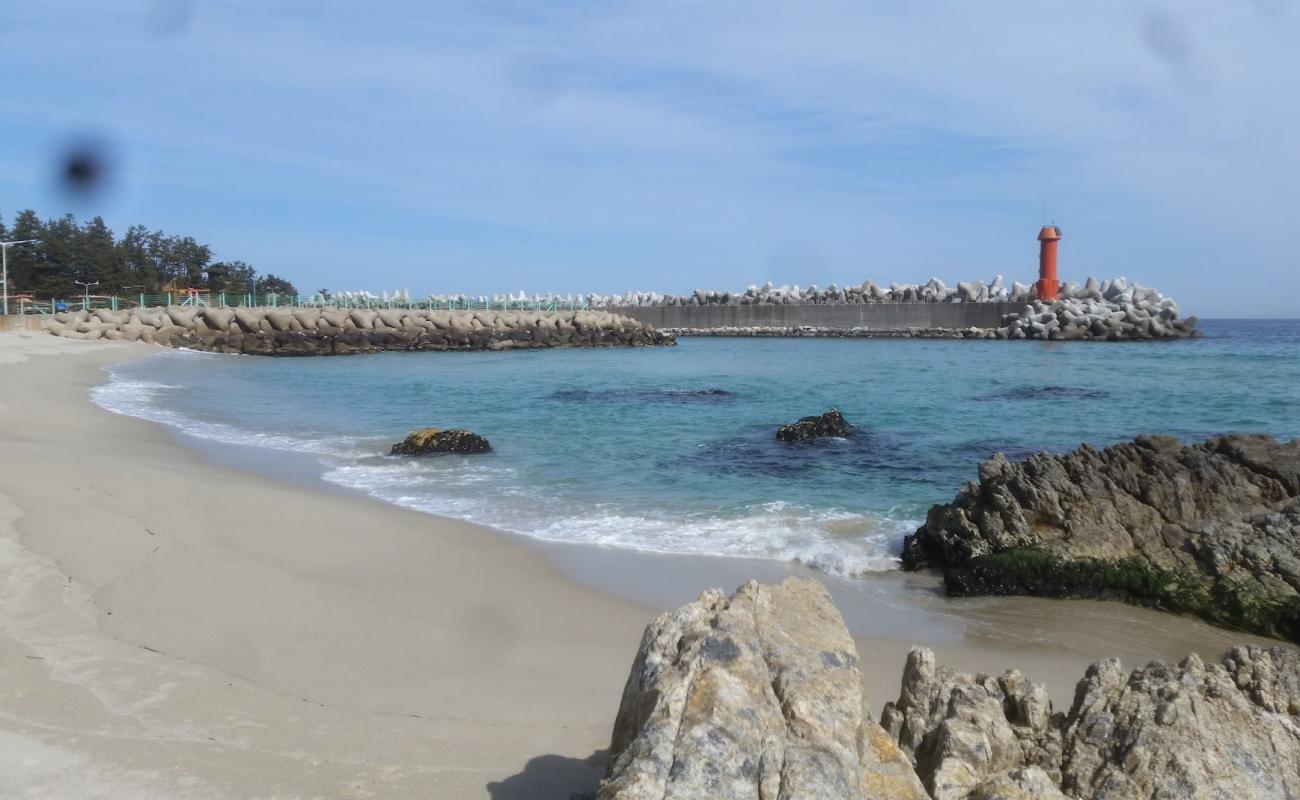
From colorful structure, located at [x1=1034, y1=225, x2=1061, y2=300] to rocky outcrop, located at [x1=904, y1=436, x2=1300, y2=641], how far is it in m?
47.8

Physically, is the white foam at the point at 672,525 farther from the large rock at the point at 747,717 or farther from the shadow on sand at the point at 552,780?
the large rock at the point at 747,717

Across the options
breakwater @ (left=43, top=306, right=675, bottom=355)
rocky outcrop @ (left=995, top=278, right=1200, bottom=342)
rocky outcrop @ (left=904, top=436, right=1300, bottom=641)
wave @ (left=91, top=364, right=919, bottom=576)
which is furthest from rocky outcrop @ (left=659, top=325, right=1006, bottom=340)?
rocky outcrop @ (left=904, top=436, right=1300, bottom=641)

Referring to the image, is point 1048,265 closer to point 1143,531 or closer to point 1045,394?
point 1045,394

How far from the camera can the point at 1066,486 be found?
7363mm

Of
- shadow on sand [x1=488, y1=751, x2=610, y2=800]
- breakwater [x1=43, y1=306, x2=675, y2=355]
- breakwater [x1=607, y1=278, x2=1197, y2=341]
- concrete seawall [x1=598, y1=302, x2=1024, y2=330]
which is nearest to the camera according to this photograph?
shadow on sand [x1=488, y1=751, x2=610, y2=800]

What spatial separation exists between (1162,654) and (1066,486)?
1.87 m

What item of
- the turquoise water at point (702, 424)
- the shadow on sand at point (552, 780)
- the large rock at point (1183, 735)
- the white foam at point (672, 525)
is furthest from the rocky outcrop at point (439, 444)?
the large rock at point (1183, 735)

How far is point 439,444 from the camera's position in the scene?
12.6 m

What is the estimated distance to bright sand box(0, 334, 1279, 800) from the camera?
3295 mm

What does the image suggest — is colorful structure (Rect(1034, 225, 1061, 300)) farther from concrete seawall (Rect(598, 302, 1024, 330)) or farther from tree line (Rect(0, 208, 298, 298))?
tree line (Rect(0, 208, 298, 298))

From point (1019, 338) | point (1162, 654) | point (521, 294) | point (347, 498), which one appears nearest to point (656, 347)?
point (1019, 338)

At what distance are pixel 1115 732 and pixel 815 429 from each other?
11354mm

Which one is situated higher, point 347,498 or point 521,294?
point 521,294

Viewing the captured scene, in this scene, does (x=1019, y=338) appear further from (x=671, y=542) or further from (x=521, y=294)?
(x=671, y=542)
